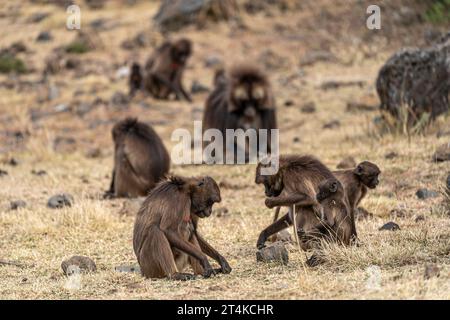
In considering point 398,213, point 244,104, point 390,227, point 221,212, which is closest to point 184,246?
point 390,227

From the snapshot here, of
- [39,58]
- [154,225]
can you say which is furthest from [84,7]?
[154,225]

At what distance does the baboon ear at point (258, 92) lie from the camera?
12.9m

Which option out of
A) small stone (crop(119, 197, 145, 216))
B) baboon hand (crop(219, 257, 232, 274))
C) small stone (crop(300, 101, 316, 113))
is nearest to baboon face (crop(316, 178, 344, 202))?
baboon hand (crop(219, 257, 232, 274))

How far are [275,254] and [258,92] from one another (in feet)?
20.3

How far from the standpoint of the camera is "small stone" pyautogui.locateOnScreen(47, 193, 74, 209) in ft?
33.2

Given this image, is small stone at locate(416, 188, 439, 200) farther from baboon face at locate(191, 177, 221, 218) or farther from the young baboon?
the young baboon

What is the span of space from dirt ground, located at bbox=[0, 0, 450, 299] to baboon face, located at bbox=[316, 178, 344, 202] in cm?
47

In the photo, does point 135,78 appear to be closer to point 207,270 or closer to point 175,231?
point 175,231

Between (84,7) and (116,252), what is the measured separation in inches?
860

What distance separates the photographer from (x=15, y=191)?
11352 mm

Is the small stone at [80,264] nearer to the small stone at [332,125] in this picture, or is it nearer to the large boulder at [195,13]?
the small stone at [332,125]

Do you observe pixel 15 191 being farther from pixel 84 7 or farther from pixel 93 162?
pixel 84 7

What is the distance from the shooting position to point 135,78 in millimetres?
18625

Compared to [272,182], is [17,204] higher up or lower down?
lower down
